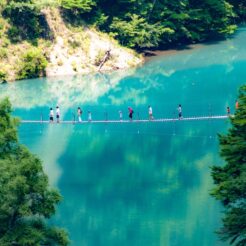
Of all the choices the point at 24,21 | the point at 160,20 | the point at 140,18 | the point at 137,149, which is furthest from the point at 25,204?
the point at 160,20

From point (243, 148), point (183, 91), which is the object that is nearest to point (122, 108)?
point (183, 91)

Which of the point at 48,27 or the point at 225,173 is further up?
the point at 48,27

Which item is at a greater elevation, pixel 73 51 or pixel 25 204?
pixel 73 51

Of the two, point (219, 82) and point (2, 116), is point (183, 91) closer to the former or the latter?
point (219, 82)

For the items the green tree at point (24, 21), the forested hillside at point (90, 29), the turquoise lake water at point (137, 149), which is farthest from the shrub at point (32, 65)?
the green tree at point (24, 21)

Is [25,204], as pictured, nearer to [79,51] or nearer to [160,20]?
[79,51]

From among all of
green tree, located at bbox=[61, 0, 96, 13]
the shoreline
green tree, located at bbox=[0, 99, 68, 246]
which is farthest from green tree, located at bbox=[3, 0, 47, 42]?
green tree, located at bbox=[0, 99, 68, 246]

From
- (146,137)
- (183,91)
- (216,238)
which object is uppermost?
(183,91)

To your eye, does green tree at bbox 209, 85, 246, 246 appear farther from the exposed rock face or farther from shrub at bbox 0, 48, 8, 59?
shrub at bbox 0, 48, 8, 59
